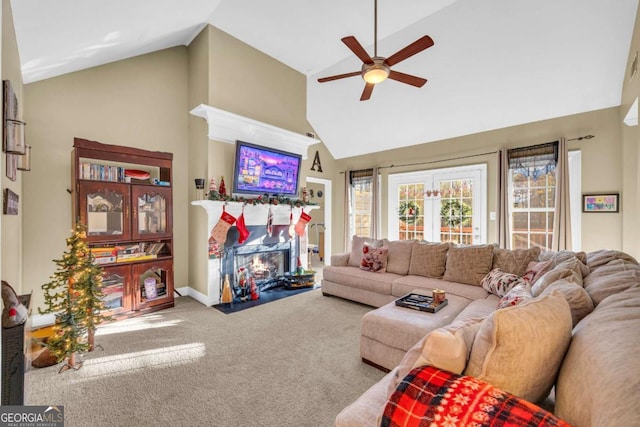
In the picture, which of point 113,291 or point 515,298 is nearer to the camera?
point 515,298

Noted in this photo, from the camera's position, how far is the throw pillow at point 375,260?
3.79 meters

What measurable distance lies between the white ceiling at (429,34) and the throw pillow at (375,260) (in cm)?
250

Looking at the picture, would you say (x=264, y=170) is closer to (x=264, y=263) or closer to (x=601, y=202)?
(x=264, y=263)

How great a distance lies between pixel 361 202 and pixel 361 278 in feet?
9.43

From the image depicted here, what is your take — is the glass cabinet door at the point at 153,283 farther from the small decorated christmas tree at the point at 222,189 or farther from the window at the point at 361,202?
the window at the point at 361,202

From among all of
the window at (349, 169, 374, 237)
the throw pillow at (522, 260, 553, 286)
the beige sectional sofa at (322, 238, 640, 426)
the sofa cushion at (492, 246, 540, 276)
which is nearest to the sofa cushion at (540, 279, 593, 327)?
the beige sectional sofa at (322, 238, 640, 426)

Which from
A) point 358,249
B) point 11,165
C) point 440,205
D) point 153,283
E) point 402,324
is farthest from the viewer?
point 440,205

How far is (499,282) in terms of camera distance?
2.78 meters

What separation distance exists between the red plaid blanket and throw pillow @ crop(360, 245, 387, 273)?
115 inches

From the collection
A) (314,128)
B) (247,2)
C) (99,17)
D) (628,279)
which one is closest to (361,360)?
(628,279)

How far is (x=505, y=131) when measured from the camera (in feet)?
14.2

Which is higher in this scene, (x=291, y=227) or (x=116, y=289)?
(x=291, y=227)

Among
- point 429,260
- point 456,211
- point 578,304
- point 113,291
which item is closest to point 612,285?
point 578,304

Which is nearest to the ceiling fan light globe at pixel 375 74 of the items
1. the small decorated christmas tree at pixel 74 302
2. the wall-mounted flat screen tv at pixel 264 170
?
the wall-mounted flat screen tv at pixel 264 170
